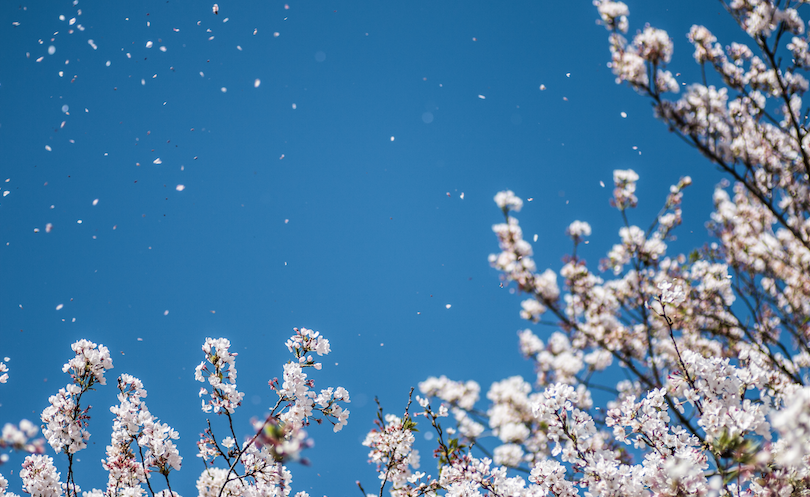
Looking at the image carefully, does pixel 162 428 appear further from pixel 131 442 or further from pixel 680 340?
pixel 680 340

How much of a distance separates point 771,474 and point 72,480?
17.3ft

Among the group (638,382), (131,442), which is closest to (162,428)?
(131,442)

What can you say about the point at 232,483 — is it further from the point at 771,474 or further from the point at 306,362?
the point at 771,474

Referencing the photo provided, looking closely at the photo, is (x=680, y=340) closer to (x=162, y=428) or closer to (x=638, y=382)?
(x=638, y=382)

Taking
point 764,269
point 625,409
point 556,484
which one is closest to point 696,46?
point 764,269

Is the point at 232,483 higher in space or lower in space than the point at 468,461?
higher

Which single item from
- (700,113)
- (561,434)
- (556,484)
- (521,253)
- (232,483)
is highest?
(521,253)

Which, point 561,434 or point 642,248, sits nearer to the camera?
point 561,434

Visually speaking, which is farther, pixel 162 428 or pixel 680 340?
pixel 680 340

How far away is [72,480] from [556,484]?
3.99m

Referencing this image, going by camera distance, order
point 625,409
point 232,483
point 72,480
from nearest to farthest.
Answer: point 625,409
point 72,480
point 232,483

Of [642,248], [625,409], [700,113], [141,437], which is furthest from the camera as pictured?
[642,248]

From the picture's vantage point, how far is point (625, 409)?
9.94ft

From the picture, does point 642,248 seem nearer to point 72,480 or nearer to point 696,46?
point 696,46
